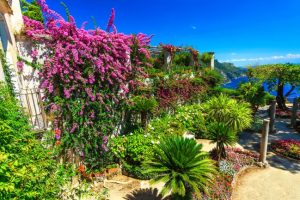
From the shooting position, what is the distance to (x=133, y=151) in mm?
7543

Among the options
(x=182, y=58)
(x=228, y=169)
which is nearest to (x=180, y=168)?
(x=228, y=169)

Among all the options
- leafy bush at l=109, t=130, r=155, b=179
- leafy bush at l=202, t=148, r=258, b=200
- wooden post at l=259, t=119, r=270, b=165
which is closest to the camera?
leafy bush at l=202, t=148, r=258, b=200

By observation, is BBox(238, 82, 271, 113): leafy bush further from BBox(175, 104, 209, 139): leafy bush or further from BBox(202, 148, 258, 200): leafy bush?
BBox(202, 148, 258, 200): leafy bush

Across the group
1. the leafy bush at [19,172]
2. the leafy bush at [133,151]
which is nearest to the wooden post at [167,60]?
the leafy bush at [133,151]

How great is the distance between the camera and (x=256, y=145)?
11305 millimetres

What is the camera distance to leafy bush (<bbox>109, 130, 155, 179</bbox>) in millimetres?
7512

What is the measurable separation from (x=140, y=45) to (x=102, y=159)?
5.04m

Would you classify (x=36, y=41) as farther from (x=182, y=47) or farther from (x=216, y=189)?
(x=182, y=47)

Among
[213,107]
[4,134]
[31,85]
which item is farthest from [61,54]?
[213,107]

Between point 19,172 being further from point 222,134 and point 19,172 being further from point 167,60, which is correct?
point 167,60

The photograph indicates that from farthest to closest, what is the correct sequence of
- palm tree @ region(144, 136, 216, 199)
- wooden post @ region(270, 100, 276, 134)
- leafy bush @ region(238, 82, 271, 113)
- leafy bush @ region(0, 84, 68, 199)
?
leafy bush @ region(238, 82, 271, 113) < wooden post @ region(270, 100, 276, 134) < palm tree @ region(144, 136, 216, 199) < leafy bush @ region(0, 84, 68, 199)

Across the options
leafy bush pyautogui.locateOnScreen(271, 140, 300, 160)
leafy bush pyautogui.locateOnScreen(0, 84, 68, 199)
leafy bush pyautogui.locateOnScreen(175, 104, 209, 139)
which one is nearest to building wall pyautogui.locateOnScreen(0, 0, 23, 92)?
leafy bush pyautogui.locateOnScreen(0, 84, 68, 199)

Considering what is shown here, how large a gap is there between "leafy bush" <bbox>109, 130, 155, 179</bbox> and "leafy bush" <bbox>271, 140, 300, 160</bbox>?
23.4ft

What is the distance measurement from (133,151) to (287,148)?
8261mm
